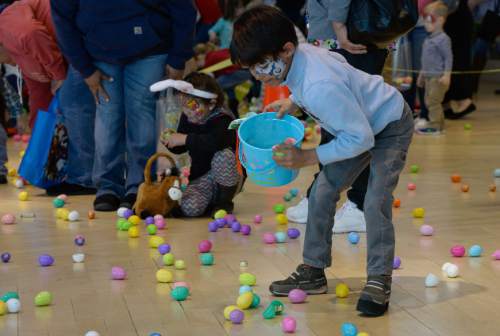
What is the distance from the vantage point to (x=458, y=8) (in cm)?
995

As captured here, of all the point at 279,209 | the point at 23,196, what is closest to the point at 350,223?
the point at 279,209

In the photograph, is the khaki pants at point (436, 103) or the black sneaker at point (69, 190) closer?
the black sneaker at point (69, 190)

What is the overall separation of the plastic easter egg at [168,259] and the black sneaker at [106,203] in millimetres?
1346

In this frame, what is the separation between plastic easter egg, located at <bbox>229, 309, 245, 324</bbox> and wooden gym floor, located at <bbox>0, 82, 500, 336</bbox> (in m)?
0.03

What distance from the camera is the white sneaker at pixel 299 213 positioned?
5.20 m

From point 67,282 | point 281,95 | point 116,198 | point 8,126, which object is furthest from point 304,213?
point 8,126

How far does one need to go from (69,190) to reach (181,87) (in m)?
1.35

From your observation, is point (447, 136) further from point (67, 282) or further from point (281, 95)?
point (67, 282)

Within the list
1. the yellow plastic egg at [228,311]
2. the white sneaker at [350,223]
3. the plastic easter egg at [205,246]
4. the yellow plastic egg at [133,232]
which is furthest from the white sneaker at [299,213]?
the yellow plastic egg at [228,311]

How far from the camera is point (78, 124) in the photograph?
241 inches

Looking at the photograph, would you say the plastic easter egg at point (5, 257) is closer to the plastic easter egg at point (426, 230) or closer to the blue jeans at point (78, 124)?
the blue jeans at point (78, 124)

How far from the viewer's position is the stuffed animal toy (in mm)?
5328

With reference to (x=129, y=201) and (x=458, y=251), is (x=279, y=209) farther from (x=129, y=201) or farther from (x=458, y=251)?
(x=458, y=251)

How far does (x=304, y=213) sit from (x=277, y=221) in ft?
0.55
